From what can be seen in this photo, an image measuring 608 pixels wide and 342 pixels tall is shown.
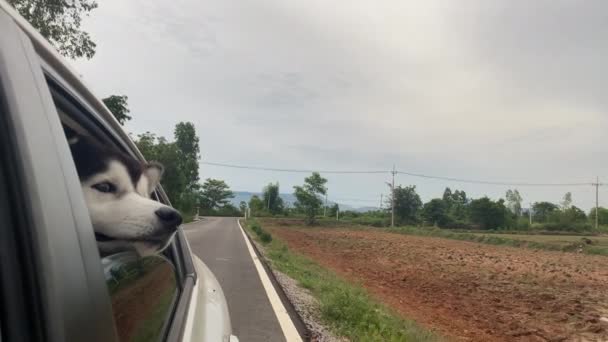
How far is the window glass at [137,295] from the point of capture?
122 cm

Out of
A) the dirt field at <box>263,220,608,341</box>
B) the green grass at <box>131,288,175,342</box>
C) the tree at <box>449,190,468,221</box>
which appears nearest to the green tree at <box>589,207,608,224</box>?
the tree at <box>449,190,468,221</box>

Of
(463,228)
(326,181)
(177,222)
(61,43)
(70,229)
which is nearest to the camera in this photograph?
(70,229)

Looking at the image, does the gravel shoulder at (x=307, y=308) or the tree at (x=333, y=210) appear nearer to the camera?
the gravel shoulder at (x=307, y=308)

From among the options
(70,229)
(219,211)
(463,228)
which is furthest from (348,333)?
(463,228)

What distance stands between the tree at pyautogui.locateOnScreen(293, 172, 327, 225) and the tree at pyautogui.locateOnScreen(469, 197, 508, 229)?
23747 mm

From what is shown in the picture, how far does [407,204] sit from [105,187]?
72.7 m

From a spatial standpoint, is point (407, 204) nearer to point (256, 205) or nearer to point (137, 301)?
point (256, 205)

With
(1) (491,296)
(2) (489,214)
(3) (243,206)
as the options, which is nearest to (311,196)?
(3) (243,206)

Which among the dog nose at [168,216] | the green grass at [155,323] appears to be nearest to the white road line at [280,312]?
the green grass at [155,323]

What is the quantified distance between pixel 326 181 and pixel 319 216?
21.2ft

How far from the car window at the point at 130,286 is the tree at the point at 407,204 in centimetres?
7138

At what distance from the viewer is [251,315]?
6.22 m

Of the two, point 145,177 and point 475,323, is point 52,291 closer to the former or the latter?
point 145,177

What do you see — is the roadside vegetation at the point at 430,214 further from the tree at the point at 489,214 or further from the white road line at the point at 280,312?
the white road line at the point at 280,312
